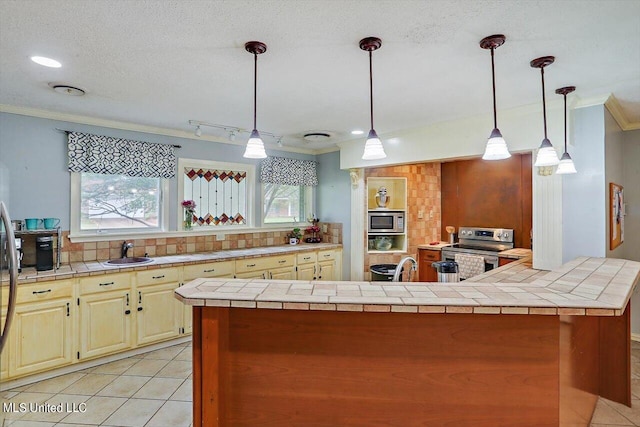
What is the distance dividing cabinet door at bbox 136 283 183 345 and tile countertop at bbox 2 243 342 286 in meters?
0.24

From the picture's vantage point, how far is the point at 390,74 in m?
2.37

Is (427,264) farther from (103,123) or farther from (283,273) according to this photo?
(103,123)

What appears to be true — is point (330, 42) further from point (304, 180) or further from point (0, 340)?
point (304, 180)

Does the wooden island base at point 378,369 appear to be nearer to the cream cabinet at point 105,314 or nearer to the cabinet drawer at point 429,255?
the cream cabinet at point 105,314

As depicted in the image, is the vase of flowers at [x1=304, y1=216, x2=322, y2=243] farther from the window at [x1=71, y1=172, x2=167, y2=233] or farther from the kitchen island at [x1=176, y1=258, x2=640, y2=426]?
the kitchen island at [x1=176, y1=258, x2=640, y2=426]

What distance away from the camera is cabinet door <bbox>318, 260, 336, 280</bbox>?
4.85m

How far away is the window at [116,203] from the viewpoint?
137 inches

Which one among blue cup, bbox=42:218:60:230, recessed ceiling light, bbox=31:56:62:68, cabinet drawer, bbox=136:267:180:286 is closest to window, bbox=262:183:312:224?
cabinet drawer, bbox=136:267:180:286

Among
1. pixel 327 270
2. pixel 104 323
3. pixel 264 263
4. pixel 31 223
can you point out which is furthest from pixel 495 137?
pixel 31 223

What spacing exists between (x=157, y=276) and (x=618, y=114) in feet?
15.7

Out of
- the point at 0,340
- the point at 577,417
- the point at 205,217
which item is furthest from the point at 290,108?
the point at 577,417

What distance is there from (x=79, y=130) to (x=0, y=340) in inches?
96.4
